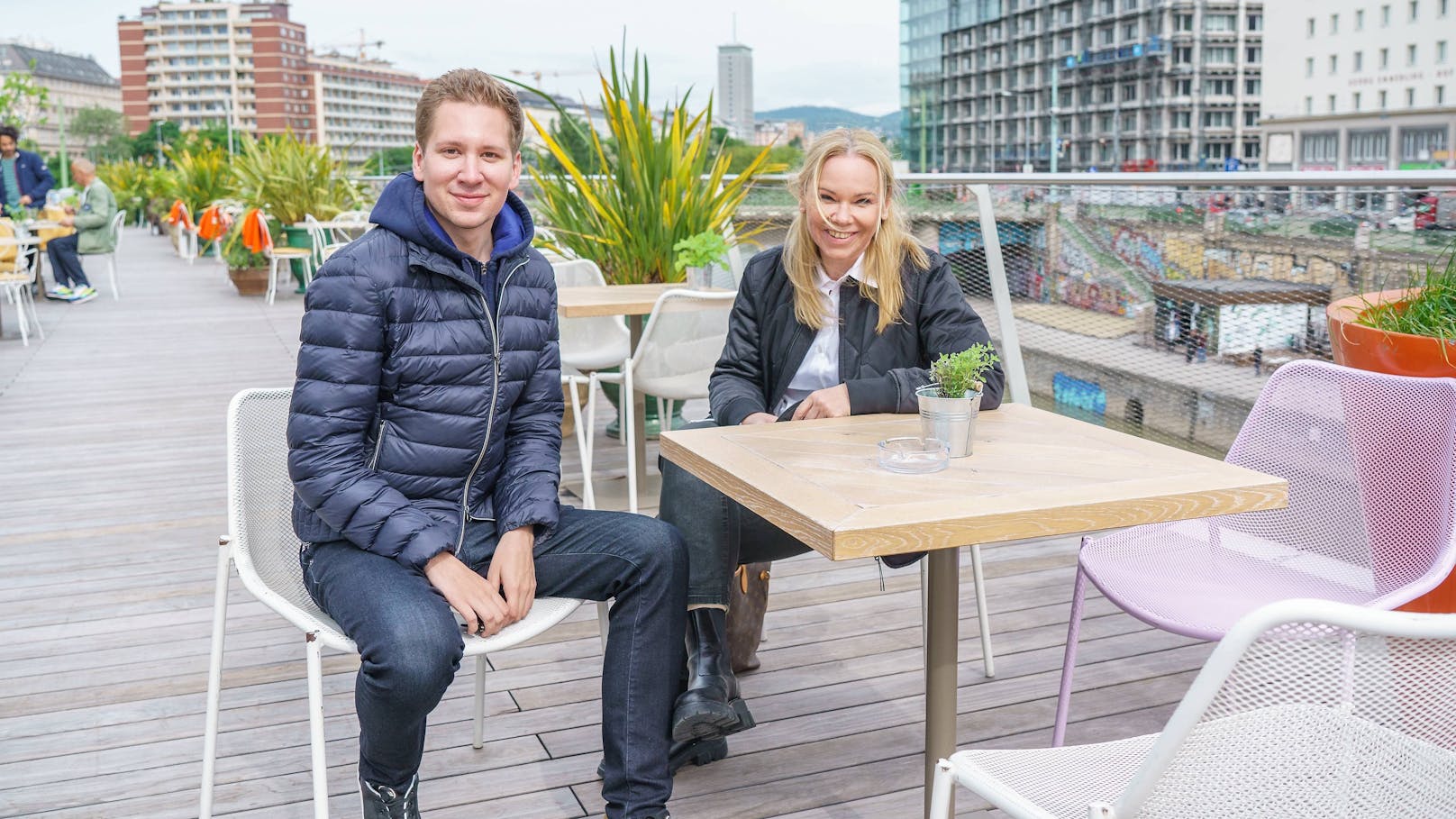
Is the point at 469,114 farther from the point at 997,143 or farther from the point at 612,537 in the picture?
the point at 997,143

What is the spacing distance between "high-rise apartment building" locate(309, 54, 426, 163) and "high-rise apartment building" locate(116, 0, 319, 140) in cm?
236

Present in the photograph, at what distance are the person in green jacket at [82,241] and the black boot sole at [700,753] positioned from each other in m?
11.1

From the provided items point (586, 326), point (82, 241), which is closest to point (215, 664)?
point (586, 326)

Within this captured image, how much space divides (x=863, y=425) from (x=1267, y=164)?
366 ft

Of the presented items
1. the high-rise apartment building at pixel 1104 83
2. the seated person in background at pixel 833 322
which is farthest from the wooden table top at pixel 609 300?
the high-rise apartment building at pixel 1104 83

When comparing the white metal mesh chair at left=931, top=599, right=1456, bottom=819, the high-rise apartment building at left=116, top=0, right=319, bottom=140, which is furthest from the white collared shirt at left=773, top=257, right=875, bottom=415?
the high-rise apartment building at left=116, top=0, right=319, bottom=140

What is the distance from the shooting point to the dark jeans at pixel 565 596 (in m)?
1.73

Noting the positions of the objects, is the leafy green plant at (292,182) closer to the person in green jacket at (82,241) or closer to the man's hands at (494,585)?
the person in green jacket at (82,241)

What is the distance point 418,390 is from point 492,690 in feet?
3.29

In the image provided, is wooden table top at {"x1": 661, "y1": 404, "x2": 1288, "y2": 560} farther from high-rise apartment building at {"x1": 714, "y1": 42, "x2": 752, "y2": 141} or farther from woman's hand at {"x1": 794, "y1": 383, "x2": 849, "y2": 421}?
high-rise apartment building at {"x1": 714, "y1": 42, "x2": 752, "y2": 141}

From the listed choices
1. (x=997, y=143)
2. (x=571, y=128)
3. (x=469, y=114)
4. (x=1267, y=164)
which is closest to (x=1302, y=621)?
(x=469, y=114)

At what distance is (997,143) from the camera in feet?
388

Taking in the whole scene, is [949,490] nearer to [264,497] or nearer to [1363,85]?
[264,497]

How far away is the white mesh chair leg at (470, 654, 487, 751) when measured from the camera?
2350mm
